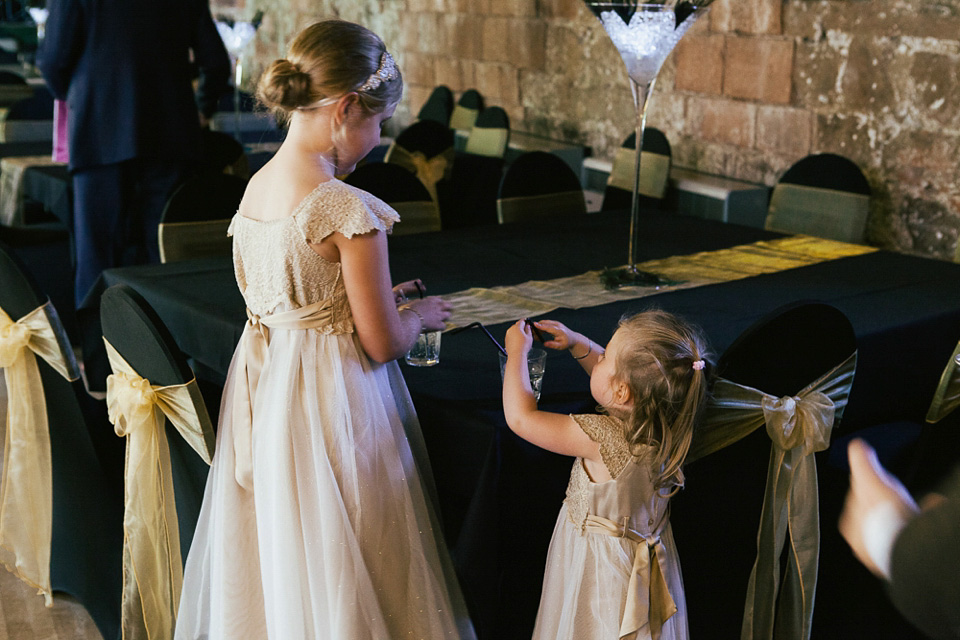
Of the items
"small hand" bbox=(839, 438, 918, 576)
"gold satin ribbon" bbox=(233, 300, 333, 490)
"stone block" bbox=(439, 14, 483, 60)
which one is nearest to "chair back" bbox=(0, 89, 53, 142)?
"stone block" bbox=(439, 14, 483, 60)

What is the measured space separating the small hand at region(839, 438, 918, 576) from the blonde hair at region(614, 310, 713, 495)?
424mm

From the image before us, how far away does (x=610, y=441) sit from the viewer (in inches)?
61.3

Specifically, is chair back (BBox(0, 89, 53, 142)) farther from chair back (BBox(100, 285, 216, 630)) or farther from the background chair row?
chair back (BBox(100, 285, 216, 630))

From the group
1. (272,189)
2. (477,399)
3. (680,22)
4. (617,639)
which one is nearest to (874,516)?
(617,639)

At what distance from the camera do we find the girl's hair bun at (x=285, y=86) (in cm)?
159

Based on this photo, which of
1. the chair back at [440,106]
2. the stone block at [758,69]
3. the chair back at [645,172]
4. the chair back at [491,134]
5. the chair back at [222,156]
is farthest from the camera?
the chair back at [440,106]

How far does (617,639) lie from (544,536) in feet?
0.82

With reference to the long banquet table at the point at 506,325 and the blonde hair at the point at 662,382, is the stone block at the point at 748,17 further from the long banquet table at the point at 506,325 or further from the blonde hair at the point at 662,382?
the blonde hair at the point at 662,382

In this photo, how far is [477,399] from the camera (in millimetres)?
1703

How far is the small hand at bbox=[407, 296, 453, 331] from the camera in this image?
177 centimetres

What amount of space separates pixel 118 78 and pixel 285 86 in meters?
2.46

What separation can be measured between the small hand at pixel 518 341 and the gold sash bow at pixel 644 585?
0.30 m

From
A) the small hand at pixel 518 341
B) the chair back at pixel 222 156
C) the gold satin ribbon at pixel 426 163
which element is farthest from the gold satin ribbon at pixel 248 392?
the gold satin ribbon at pixel 426 163

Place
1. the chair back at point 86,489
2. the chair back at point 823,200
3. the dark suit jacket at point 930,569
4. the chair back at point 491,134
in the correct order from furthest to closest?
the chair back at point 491,134, the chair back at point 823,200, the chair back at point 86,489, the dark suit jacket at point 930,569
